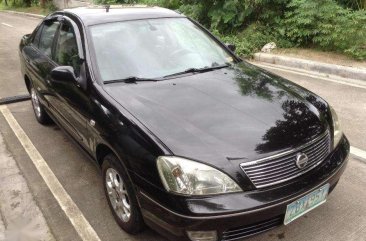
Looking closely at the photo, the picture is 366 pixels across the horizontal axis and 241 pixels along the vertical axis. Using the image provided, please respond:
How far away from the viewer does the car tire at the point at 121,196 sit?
2777 millimetres

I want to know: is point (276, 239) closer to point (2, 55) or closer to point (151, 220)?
point (151, 220)

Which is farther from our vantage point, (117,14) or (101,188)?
(117,14)

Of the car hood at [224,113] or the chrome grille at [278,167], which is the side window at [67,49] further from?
the chrome grille at [278,167]

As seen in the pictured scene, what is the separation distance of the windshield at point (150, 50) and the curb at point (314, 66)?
372cm

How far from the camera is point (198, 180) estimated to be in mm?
2344

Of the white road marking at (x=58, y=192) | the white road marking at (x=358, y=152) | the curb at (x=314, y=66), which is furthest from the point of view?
the curb at (x=314, y=66)

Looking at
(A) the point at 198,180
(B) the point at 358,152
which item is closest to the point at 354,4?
(B) the point at 358,152

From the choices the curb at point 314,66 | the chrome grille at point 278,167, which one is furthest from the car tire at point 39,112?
the curb at point 314,66

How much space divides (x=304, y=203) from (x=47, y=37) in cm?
361

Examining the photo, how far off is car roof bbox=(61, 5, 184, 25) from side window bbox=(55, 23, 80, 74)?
192 millimetres

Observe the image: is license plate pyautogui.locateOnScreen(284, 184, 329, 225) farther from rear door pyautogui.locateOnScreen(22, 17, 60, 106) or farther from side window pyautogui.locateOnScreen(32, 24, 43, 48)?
side window pyautogui.locateOnScreen(32, 24, 43, 48)

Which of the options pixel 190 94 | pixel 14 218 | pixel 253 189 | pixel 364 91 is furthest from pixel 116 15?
pixel 364 91

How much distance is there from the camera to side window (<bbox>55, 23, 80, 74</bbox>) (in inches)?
143

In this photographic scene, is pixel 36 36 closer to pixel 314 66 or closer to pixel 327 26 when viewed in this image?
pixel 314 66
